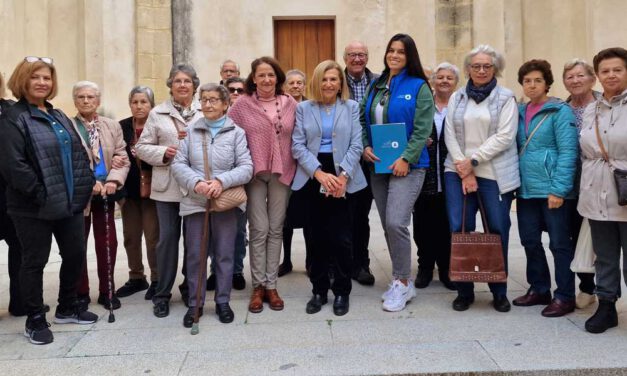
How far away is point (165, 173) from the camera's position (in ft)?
15.3

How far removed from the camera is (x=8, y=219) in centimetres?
444

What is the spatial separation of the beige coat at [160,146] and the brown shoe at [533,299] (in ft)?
9.66

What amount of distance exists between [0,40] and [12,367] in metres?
7.80

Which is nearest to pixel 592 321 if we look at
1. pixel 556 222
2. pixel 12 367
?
pixel 556 222

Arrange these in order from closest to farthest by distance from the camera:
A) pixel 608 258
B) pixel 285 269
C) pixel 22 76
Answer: pixel 22 76
pixel 608 258
pixel 285 269

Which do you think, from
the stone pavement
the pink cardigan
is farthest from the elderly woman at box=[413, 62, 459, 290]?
the pink cardigan

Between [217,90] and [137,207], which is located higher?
[217,90]

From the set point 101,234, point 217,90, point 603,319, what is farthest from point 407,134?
point 101,234

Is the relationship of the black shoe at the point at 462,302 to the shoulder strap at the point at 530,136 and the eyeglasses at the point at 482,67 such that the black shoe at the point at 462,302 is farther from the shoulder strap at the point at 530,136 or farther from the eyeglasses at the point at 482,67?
the eyeglasses at the point at 482,67

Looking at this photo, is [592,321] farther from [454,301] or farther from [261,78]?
[261,78]

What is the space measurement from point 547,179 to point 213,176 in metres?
2.60

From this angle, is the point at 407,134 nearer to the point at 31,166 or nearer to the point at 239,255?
the point at 239,255

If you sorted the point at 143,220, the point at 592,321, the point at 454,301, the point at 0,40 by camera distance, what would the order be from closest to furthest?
the point at 592,321 → the point at 454,301 → the point at 143,220 → the point at 0,40

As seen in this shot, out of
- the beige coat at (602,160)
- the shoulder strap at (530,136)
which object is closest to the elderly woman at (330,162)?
the shoulder strap at (530,136)
